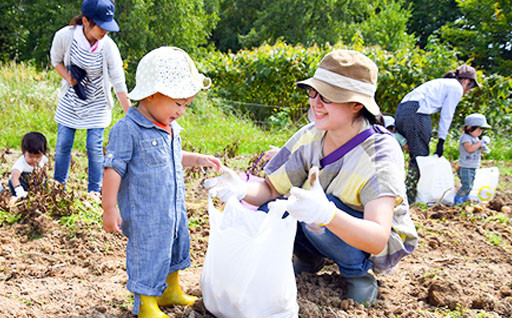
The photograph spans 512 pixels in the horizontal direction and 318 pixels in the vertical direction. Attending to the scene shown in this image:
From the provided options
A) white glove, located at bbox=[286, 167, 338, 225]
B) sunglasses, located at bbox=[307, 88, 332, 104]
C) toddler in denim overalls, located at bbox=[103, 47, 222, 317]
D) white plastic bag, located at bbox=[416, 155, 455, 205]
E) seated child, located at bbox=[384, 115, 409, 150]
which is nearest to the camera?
white glove, located at bbox=[286, 167, 338, 225]

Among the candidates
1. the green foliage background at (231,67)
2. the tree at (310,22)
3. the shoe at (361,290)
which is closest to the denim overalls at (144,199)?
the shoe at (361,290)

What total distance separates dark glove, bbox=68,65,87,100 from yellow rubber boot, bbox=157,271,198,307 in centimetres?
197

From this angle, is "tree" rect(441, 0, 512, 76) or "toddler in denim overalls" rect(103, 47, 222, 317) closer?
"toddler in denim overalls" rect(103, 47, 222, 317)

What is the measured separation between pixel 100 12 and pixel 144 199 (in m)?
1.87

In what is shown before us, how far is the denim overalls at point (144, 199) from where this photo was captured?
5.99 ft

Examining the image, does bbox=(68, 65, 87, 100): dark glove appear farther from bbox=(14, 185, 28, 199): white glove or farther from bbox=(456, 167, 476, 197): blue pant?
bbox=(456, 167, 476, 197): blue pant

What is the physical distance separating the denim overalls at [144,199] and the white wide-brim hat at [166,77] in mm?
119

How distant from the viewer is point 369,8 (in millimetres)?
21531

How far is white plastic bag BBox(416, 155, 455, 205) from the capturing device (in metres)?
4.40

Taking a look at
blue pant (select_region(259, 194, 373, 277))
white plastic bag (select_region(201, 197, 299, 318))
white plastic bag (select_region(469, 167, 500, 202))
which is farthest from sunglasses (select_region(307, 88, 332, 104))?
white plastic bag (select_region(469, 167, 500, 202))

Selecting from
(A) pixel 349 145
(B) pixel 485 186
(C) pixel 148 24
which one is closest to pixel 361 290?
(A) pixel 349 145

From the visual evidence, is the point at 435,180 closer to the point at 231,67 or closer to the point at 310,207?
the point at 310,207

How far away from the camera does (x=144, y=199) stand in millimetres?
1850

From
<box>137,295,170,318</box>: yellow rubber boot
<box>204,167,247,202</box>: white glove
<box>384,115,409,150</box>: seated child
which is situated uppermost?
<box>204,167,247,202</box>: white glove
